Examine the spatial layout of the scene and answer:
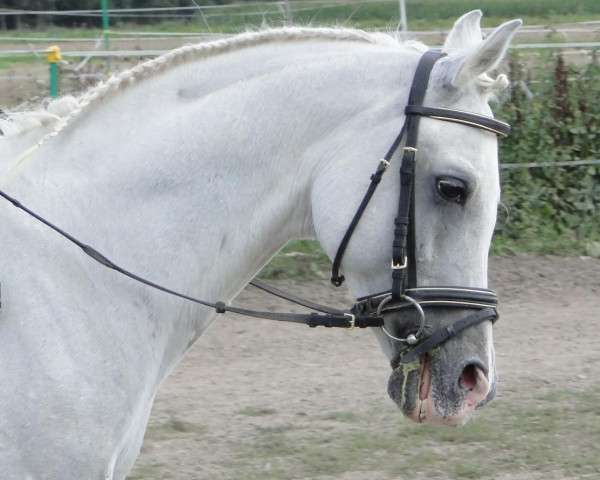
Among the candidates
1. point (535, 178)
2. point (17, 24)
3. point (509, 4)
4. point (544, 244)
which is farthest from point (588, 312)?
point (17, 24)

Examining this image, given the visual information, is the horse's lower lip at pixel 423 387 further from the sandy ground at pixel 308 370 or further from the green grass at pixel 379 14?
the green grass at pixel 379 14

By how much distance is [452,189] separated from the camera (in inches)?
97.3

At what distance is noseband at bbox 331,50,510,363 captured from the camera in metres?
2.47

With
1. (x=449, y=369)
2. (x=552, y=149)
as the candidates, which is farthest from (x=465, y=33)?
(x=552, y=149)

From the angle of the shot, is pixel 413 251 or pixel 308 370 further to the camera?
pixel 308 370

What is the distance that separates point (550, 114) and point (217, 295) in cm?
671

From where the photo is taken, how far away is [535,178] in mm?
8719

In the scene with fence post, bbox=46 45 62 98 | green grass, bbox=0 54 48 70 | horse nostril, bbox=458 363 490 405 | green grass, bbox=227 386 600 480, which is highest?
horse nostril, bbox=458 363 490 405

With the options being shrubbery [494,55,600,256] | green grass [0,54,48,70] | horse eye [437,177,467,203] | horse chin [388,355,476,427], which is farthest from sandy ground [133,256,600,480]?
green grass [0,54,48,70]

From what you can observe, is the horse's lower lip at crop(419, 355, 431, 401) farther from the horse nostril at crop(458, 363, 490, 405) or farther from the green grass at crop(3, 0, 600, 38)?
the green grass at crop(3, 0, 600, 38)

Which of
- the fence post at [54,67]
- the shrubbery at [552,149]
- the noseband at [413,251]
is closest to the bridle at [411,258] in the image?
the noseband at [413,251]

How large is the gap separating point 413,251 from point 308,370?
345 centimetres

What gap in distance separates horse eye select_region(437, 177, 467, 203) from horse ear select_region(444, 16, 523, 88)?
0.91ft

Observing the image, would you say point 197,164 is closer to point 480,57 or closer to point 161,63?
point 161,63
